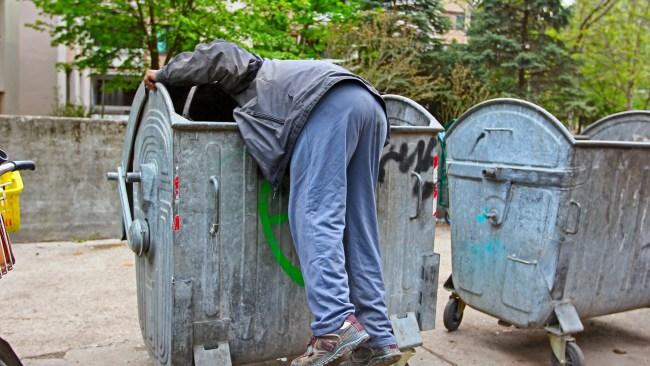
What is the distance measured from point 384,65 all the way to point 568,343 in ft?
30.4

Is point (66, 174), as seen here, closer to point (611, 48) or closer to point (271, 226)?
point (271, 226)

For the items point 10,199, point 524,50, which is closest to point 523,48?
point 524,50

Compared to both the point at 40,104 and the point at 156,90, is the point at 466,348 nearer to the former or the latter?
the point at 156,90

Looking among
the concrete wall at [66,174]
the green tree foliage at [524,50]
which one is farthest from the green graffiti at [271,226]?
the green tree foliage at [524,50]

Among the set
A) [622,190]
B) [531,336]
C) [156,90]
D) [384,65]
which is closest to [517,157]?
[622,190]

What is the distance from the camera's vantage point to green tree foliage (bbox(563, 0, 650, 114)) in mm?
18547

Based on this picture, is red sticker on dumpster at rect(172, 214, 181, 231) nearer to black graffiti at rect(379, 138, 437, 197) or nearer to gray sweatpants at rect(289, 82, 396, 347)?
gray sweatpants at rect(289, 82, 396, 347)

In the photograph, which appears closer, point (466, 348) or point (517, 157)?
point (517, 157)

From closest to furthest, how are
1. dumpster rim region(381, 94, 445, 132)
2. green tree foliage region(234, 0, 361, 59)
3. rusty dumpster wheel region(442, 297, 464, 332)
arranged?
dumpster rim region(381, 94, 445, 132)
rusty dumpster wheel region(442, 297, 464, 332)
green tree foliage region(234, 0, 361, 59)

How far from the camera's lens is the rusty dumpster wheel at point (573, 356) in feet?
13.5

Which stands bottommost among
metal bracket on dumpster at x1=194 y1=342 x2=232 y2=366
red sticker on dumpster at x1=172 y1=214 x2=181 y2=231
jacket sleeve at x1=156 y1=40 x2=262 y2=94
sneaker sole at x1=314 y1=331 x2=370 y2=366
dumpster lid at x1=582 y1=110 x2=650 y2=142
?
metal bracket on dumpster at x1=194 y1=342 x2=232 y2=366

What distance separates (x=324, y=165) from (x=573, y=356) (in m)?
2.56

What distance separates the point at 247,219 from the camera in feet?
9.59

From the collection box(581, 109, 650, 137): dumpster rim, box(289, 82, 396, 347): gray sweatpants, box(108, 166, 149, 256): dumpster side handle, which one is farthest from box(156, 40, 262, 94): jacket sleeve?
box(581, 109, 650, 137): dumpster rim
